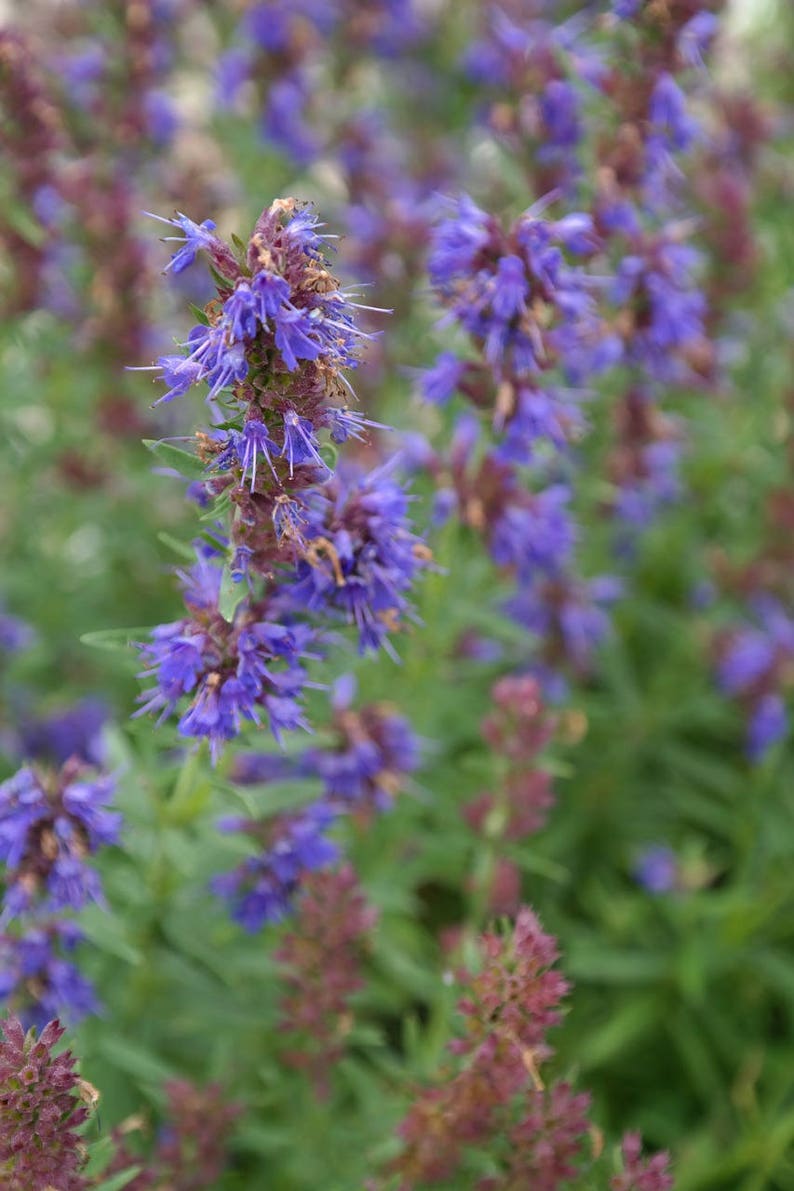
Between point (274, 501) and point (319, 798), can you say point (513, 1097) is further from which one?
point (274, 501)

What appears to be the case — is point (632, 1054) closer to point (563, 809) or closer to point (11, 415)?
point (563, 809)

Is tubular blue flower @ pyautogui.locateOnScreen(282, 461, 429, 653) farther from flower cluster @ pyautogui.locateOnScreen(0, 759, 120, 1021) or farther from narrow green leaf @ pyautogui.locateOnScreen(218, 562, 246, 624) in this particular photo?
flower cluster @ pyautogui.locateOnScreen(0, 759, 120, 1021)

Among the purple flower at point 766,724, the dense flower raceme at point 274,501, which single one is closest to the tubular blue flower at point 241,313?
the dense flower raceme at point 274,501

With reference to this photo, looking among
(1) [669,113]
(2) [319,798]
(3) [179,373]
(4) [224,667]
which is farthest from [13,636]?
(1) [669,113]

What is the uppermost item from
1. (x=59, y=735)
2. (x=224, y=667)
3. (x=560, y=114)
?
(x=560, y=114)

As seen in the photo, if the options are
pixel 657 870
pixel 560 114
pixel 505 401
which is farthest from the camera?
pixel 657 870

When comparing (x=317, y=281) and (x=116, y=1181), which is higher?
(x=317, y=281)

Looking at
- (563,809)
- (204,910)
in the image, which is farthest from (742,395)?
(204,910)
